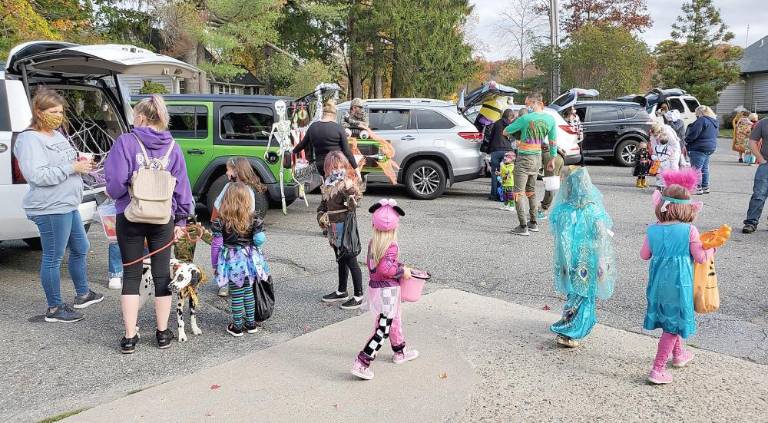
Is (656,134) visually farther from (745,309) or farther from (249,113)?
(249,113)

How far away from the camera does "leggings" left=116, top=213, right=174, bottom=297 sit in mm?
4207

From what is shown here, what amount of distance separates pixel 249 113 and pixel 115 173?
15.1 ft

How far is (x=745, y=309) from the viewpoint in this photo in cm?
523

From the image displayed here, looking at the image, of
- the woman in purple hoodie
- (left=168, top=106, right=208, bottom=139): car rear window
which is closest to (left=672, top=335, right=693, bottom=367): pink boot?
the woman in purple hoodie

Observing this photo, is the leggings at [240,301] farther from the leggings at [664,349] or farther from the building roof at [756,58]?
the building roof at [756,58]

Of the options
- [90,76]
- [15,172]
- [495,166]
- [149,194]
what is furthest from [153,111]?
[495,166]

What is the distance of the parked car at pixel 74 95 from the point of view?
539cm

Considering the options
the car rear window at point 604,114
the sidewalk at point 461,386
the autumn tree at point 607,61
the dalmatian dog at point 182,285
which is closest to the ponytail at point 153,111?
the dalmatian dog at point 182,285

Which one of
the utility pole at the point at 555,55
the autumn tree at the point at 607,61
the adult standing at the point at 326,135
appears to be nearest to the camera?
the adult standing at the point at 326,135

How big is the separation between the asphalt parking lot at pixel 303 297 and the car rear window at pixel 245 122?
1344 mm

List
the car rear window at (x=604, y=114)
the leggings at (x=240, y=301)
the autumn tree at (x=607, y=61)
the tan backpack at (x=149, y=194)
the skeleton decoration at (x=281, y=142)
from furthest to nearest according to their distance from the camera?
the autumn tree at (x=607, y=61), the car rear window at (x=604, y=114), the skeleton decoration at (x=281, y=142), the leggings at (x=240, y=301), the tan backpack at (x=149, y=194)

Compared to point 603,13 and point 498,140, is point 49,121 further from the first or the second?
point 603,13

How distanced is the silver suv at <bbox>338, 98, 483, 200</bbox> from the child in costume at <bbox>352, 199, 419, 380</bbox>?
7070 millimetres

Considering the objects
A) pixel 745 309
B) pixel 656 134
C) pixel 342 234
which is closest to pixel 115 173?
pixel 342 234
